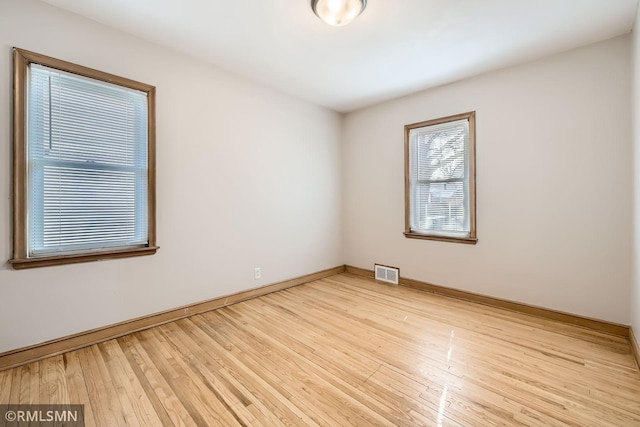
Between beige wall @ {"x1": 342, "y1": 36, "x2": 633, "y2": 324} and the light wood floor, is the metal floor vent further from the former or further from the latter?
the light wood floor

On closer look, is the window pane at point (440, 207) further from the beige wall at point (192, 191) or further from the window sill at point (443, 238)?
the beige wall at point (192, 191)

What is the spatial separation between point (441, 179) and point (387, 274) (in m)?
1.55

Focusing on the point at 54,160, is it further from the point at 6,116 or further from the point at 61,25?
the point at 61,25

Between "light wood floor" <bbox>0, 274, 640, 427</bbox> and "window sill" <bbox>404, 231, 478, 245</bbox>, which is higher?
"window sill" <bbox>404, 231, 478, 245</bbox>

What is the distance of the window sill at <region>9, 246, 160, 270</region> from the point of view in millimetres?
1958

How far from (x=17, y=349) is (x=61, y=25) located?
8.04ft

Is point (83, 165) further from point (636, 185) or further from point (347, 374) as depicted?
point (636, 185)

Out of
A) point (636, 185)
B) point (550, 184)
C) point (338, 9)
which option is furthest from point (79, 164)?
point (636, 185)

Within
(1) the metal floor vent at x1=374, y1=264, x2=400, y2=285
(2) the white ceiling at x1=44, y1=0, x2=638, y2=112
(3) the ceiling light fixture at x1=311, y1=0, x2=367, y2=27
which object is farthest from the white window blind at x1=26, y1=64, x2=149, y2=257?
(1) the metal floor vent at x1=374, y1=264, x2=400, y2=285

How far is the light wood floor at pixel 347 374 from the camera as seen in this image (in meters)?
1.51

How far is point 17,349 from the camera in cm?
194

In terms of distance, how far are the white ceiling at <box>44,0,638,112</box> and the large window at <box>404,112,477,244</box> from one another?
0.65 m

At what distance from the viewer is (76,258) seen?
85.4 inches

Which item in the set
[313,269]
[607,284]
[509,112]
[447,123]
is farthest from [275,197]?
[607,284]
